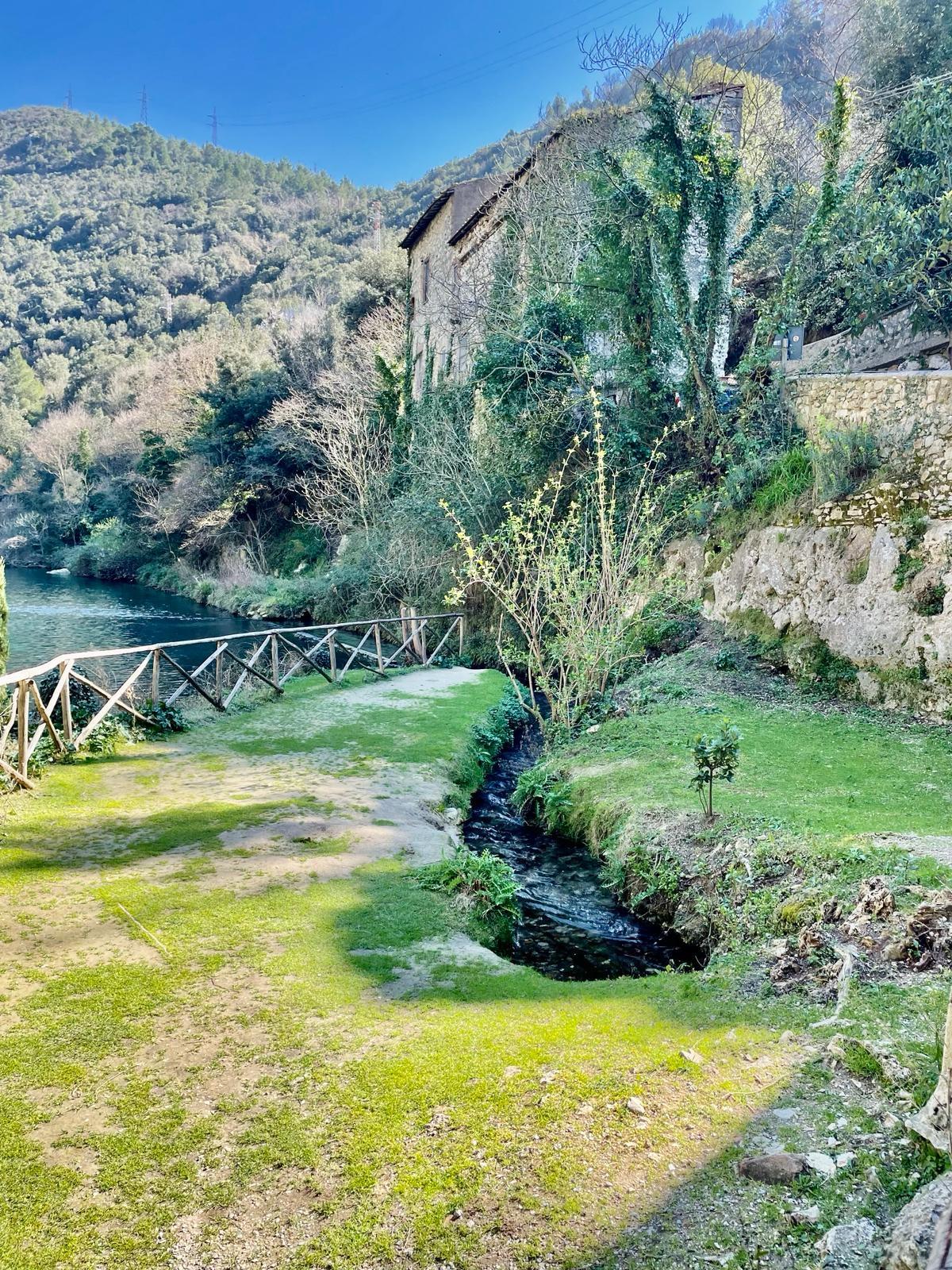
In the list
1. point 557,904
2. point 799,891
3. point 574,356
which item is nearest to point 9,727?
point 557,904

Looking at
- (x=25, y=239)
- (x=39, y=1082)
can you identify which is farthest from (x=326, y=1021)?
(x=25, y=239)

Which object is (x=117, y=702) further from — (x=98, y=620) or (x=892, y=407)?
(x=98, y=620)

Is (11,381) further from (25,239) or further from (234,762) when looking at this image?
(234,762)

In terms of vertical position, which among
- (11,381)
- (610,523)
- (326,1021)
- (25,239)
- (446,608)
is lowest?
(326,1021)

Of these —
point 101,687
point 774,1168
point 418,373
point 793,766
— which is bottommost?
point 774,1168

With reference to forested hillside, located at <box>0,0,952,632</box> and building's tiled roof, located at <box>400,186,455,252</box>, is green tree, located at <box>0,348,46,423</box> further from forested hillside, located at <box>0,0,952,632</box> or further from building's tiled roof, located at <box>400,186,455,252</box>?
building's tiled roof, located at <box>400,186,455,252</box>

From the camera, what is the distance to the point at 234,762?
27.9 feet

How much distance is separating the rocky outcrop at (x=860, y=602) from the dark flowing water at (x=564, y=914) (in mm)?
4502

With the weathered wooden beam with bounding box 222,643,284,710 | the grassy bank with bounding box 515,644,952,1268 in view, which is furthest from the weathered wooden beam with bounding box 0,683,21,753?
the grassy bank with bounding box 515,644,952,1268

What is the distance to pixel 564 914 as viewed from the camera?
644cm

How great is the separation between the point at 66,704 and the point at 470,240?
21.9 m

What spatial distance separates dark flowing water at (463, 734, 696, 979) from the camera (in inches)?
219

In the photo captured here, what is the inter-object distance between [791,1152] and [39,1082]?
3000 mm

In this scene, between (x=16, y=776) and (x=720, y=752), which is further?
(x=16, y=776)
